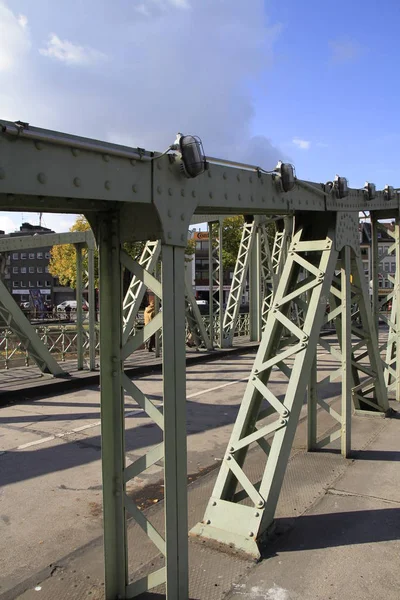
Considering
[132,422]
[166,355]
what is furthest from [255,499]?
[132,422]

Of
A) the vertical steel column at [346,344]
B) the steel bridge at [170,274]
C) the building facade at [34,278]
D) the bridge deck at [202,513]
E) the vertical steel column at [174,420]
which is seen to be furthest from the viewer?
the building facade at [34,278]

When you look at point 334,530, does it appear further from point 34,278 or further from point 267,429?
point 34,278

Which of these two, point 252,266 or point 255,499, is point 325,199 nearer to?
point 255,499

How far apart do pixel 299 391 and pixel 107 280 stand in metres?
1.99

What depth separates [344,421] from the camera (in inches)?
236

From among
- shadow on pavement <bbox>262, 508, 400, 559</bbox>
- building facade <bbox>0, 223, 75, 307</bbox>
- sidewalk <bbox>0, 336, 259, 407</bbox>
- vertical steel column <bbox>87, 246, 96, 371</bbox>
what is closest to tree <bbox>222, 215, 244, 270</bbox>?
sidewalk <bbox>0, 336, 259, 407</bbox>

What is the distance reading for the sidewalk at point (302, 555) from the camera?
3500 mm

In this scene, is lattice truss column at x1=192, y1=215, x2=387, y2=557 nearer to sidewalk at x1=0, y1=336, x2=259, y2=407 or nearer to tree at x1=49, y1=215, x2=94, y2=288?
sidewalk at x1=0, y1=336, x2=259, y2=407

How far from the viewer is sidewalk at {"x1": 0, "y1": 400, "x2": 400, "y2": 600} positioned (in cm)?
350

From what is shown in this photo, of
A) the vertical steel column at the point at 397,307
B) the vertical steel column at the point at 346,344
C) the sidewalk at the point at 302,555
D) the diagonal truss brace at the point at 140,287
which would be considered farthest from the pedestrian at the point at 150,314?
the sidewalk at the point at 302,555

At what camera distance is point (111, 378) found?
328 cm

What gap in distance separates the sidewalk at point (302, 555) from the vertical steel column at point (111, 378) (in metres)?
0.71

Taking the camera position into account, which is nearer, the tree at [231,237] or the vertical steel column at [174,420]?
the vertical steel column at [174,420]

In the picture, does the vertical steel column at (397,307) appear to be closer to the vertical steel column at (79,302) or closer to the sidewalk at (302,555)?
the sidewalk at (302,555)
